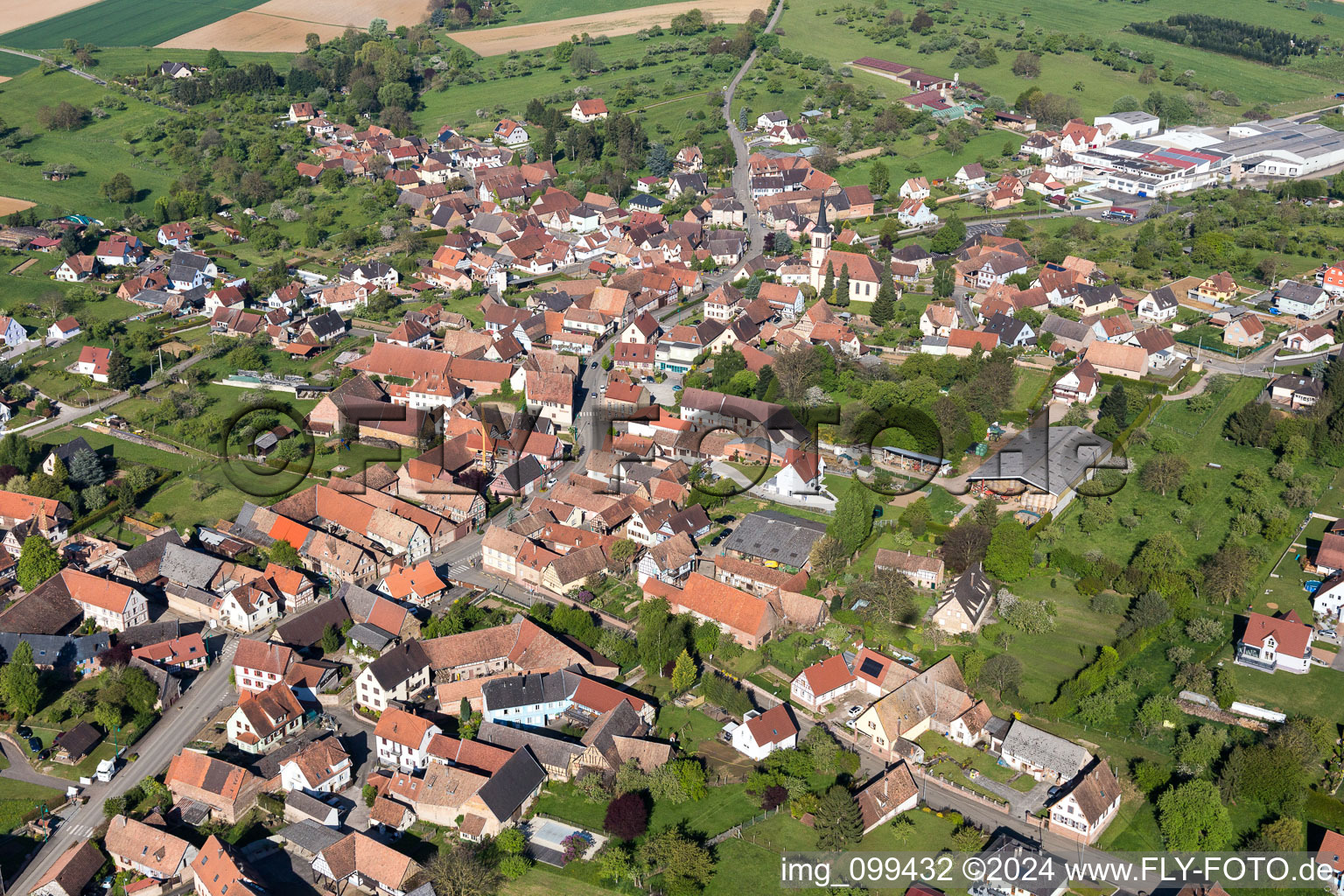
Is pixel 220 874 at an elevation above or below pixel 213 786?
above

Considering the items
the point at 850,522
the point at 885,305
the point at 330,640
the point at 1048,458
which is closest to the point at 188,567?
the point at 330,640

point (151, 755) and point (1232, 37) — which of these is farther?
point (1232, 37)

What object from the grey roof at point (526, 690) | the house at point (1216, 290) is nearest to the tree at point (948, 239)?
the house at point (1216, 290)

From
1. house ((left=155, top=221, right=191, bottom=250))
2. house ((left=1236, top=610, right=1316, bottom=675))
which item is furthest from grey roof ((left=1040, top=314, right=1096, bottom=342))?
house ((left=155, top=221, right=191, bottom=250))

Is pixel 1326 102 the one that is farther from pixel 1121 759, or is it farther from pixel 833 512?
pixel 1121 759

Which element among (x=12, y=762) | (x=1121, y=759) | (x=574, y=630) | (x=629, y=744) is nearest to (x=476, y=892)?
(x=629, y=744)

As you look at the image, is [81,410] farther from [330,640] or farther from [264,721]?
[264,721]

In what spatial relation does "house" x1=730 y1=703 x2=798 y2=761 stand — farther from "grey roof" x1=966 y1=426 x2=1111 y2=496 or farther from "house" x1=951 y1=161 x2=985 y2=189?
"house" x1=951 y1=161 x2=985 y2=189
